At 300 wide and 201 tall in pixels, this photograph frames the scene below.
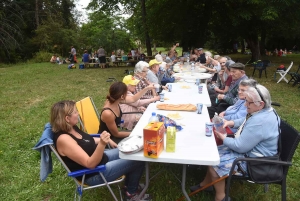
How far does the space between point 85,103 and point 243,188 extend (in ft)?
7.50

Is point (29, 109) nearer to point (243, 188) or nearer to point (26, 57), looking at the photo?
point (243, 188)

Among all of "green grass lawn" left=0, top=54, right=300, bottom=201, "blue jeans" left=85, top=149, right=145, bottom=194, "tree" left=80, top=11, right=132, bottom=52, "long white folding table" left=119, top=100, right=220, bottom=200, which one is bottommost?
"green grass lawn" left=0, top=54, right=300, bottom=201

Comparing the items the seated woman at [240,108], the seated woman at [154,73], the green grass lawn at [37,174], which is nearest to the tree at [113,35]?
the green grass lawn at [37,174]

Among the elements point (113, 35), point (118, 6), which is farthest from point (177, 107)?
point (113, 35)

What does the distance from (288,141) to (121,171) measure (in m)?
1.63

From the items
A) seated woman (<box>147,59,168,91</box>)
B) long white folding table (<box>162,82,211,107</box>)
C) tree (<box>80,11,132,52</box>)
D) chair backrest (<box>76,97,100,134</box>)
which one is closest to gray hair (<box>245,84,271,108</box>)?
long white folding table (<box>162,82,211,107</box>)

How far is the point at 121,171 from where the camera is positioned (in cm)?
244

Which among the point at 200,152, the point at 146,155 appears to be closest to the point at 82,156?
the point at 146,155

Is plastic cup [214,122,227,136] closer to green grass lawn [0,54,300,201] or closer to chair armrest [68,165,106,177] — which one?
green grass lawn [0,54,300,201]

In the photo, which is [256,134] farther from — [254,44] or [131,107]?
[254,44]

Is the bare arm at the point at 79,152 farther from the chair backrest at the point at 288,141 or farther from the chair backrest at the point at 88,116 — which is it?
the chair backrest at the point at 288,141

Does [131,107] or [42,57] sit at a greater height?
[42,57]

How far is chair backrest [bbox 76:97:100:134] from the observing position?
3.18 metres

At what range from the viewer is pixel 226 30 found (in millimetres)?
16094
